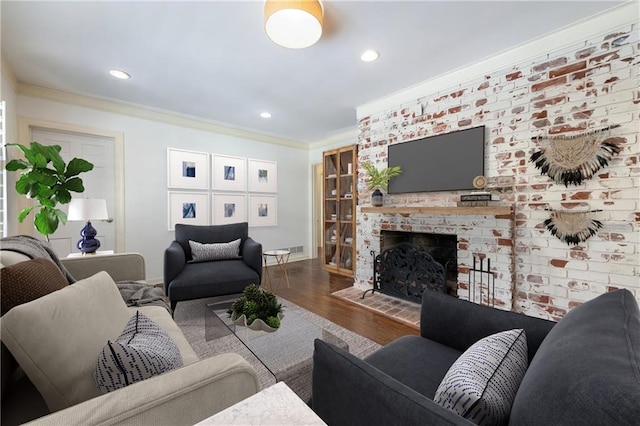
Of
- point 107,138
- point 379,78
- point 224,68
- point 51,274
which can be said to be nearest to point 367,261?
point 379,78

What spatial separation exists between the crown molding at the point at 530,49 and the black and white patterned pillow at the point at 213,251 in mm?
2584

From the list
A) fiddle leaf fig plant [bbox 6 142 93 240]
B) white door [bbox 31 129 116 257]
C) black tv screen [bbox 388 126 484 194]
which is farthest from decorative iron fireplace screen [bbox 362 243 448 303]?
white door [bbox 31 129 116 257]

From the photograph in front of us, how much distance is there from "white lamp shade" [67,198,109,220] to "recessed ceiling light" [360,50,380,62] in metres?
2.89

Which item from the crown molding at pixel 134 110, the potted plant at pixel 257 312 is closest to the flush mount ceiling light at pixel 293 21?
the potted plant at pixel 257 312

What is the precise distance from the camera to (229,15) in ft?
6.08

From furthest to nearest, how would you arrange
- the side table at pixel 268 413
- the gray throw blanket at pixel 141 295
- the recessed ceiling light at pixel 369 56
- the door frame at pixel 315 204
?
the door frame at pixel 315 204 < the recessed ceiling light at pixel 369 56 < the gray throw blanket at pixel 141 295 < the side table at pixel 268 413

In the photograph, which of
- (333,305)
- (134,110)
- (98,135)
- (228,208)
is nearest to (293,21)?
(333,305)

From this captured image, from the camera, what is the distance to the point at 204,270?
2635 millimetres

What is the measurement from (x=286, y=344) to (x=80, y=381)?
97 centimetres

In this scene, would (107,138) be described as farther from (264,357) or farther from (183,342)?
(264,357)

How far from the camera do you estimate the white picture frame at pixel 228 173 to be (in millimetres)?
4223

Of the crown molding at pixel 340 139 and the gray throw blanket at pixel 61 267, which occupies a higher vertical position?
the crown molding at pixel 340 139

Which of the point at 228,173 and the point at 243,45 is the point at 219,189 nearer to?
the point at 228,173

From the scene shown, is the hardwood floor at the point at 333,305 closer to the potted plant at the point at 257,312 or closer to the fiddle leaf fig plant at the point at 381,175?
the potted plant at the point at 257,312
